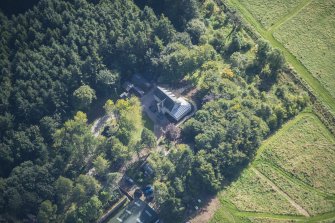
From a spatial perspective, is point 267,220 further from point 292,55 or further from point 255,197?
point 292,55

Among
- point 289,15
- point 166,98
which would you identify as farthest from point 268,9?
point 166,98

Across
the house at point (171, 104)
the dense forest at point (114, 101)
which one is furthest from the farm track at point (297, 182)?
the house at point (171, 104)


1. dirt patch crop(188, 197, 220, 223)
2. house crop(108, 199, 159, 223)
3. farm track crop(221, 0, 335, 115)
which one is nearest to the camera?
house crop(108, 199, 159, 223)

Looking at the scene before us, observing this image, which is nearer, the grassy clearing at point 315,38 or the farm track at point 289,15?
the grassy clearing at point 315,38

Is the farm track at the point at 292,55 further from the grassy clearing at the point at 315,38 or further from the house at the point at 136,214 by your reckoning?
the house at the point at 136,214

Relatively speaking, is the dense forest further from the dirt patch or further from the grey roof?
the grey roof

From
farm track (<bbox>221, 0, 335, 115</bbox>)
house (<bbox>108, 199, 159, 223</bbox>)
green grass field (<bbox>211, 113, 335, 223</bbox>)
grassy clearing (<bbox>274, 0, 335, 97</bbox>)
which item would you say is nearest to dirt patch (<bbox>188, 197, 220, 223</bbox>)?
green grass field (<bbox>211, 113, 335, 223</bbox>)

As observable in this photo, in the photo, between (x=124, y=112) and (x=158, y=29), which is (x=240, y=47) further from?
(x=124, y=112)
